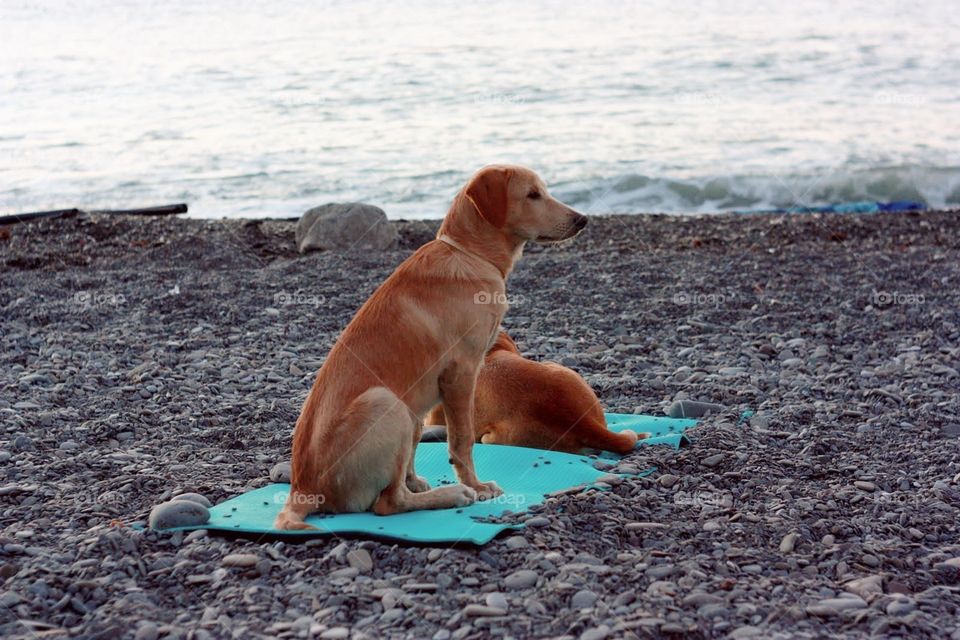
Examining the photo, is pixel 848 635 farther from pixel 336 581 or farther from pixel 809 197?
pixel 809 197

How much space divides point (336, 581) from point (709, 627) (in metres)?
1.53

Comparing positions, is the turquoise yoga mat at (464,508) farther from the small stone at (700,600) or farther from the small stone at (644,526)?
the small stone at (700,600)

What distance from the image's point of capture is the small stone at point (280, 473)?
18.7 ft

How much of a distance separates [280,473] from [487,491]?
1248 millimetres

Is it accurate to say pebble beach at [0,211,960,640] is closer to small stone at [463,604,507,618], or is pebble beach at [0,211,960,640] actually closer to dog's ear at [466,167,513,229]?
small stone at [463,604,507,618]

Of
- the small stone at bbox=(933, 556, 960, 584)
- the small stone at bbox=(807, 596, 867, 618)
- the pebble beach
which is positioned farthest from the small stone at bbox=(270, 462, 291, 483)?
the small stone at bbox=(933, 556, 960, 584)

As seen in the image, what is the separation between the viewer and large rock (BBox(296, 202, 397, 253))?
13.3 metres

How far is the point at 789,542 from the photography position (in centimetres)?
469

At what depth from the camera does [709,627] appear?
3783mm

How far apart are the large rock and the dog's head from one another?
7.92 metres

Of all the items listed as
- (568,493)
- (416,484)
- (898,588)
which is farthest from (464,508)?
(898,588)

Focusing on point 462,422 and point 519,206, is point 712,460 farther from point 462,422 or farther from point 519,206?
point 519,206

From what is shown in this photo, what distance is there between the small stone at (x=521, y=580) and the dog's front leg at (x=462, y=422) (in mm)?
1005

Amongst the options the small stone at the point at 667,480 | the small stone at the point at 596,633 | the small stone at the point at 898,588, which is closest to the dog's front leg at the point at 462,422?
the small stone at the point at 667,480
